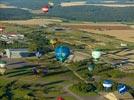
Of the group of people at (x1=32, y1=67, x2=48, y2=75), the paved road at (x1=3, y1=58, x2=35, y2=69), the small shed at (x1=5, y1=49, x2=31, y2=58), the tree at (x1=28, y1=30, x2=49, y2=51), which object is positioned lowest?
the tree at (x1=28, y1=30, x2=49, y2=51)

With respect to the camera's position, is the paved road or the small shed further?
the small shed

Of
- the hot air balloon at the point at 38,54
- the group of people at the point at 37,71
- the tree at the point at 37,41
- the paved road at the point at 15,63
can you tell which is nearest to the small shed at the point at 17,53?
the hot air balloon at the point at 38,54

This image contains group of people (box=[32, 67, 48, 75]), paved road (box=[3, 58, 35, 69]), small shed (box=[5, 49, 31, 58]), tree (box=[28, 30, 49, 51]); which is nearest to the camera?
group of people (box=[32, 67, 48, 75])

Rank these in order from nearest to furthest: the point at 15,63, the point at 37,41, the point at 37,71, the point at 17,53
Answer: the point at 37,71
the point at 15,63
the point at 17,53
the point at 37,41

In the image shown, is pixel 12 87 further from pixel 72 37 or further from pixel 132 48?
pixel 72 37

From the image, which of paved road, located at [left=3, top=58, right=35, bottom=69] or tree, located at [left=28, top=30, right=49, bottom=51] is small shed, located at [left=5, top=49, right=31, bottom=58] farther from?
tree, located at [left=28, top=30, right=49, bottom=51]

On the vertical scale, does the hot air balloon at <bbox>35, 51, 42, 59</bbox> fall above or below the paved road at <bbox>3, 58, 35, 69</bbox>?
below

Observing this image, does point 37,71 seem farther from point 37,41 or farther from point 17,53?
point 37,41

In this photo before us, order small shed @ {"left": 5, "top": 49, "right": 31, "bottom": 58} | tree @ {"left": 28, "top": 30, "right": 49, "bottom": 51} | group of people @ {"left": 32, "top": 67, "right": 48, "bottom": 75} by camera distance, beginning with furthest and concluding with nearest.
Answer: tree @ {"left": 28, "top": 30, "right": 49, "bottom": 51} → small shed @ {"left": 5, "top": 49, "right": 31, "bottom": 58} → group of people @ {"left": 32, "top": 67, "right": 48, "bottom": 75}

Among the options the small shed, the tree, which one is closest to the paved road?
the small shed

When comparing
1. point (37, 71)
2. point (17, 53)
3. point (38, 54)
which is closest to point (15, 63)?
point (38, 54)

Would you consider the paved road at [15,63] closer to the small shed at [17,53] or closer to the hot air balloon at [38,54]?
the small shed at [17,53]
